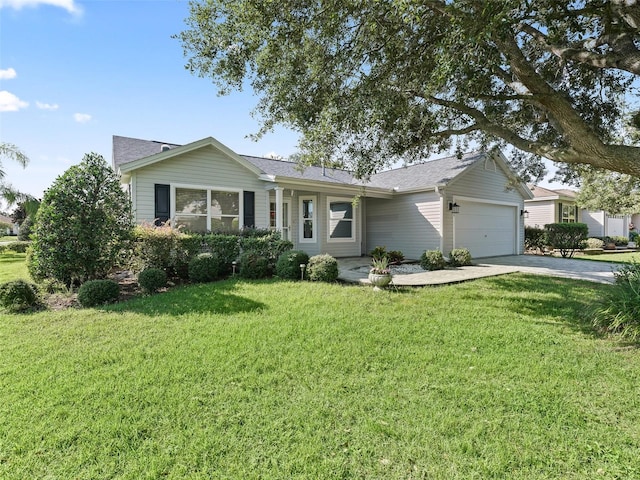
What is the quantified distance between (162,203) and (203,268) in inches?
128

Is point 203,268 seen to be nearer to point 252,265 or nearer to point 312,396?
point 252,265

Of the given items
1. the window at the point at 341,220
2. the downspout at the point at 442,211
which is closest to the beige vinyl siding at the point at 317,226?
the window at the point at 341,220

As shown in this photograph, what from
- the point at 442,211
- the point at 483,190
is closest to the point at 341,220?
the point at 442,211

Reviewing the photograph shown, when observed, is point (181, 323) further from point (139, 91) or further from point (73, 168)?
point (139, 91)

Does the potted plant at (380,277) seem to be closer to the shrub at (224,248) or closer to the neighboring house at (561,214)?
the shrub at (224,248)

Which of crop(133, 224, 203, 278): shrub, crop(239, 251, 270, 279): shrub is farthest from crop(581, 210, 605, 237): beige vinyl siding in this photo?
crop(133, 224, 203, 278): shrub

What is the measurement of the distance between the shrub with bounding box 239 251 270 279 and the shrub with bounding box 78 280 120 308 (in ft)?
9.64

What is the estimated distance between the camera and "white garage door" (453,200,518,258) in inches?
548

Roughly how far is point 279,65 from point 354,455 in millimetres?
7126

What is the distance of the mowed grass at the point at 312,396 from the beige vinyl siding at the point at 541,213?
63.7 feet

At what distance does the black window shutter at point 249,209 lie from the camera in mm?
11453

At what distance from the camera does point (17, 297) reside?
238 inches

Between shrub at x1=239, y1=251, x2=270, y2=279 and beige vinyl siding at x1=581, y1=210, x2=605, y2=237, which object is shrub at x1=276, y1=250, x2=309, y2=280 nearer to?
shrub at x1=239, y1=251, x2=270, y2=279

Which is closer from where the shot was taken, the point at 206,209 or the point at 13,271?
the point at 13,271
